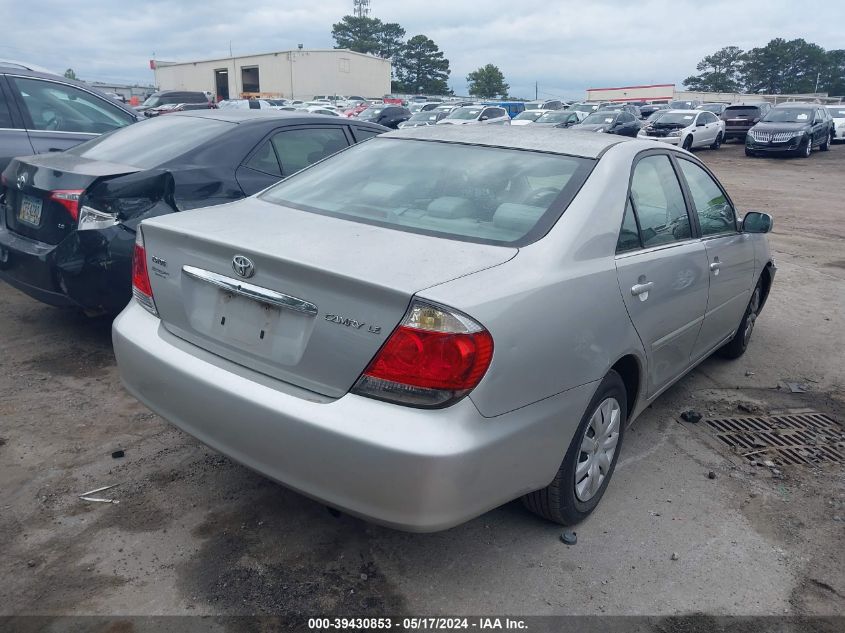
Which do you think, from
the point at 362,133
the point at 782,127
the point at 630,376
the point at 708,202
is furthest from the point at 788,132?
the point at 630,376

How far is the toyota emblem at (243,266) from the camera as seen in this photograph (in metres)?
2.58

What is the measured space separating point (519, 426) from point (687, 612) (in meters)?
0.96

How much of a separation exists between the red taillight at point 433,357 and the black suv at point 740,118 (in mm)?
31325

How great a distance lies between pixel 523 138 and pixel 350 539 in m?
2.05

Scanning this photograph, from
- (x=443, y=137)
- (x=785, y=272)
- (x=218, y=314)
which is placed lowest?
(x=785, y=272)

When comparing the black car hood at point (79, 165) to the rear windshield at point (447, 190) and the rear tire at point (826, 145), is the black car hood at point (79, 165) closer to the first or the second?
the rear windshield at point (447, 190)

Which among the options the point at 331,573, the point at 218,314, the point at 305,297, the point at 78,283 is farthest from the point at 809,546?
the point at 78,283

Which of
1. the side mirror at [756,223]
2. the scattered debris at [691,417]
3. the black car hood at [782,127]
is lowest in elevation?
the scattered debris at [691,417]

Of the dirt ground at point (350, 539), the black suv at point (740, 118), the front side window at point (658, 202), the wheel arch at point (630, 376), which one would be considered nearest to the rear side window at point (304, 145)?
the dirt ground at point (350, 539)

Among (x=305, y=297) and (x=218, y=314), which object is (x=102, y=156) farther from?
(x=305, y=297)

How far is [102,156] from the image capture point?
5.12 metres

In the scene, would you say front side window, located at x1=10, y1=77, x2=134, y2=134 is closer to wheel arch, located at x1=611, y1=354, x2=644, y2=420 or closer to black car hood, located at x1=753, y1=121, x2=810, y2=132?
wheel arch, located at x1=611, y1=354, x2=644, y2=420

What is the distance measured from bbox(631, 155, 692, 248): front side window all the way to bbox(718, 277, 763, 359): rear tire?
157 centimetres

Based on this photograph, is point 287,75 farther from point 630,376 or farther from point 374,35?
point 630,376
